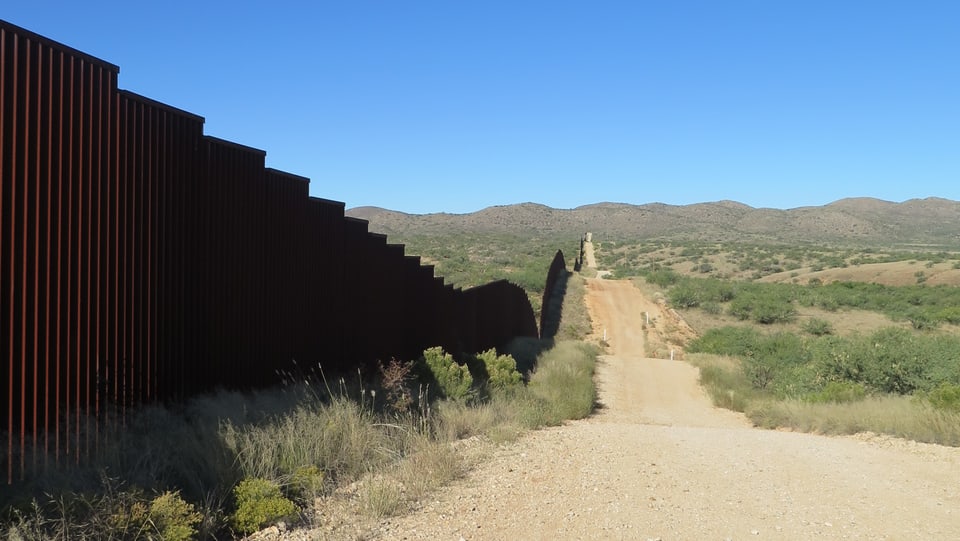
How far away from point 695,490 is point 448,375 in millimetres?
6168

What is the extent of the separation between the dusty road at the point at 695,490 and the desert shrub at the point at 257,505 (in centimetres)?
87

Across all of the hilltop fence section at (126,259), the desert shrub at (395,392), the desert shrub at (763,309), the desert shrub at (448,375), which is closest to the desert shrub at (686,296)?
the desert shrub at (763,309)

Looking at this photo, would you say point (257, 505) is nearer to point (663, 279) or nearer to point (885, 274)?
point (663, 279)

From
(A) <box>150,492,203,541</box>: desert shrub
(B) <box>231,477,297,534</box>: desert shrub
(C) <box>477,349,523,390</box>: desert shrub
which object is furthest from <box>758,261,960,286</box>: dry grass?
(A) <box>150,492,203,541</box>: desert shrub

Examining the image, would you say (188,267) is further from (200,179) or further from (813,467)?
(813,467)

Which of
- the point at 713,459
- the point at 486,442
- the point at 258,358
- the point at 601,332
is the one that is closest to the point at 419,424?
the point at 486,442

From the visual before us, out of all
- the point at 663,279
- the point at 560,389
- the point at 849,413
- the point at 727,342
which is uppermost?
the point at 663,279

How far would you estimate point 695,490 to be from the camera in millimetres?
8328

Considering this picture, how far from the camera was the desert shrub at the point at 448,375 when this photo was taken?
44.0 feet

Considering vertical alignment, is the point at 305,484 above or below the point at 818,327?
above

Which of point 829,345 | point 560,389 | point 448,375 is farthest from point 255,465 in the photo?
point 829,345

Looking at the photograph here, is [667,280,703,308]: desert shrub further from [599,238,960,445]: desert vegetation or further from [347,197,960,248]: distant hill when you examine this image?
[347,197,960,248]: distant hill

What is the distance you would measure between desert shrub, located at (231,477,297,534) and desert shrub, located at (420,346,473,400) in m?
6.61

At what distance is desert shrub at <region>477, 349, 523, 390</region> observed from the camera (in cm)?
1577
